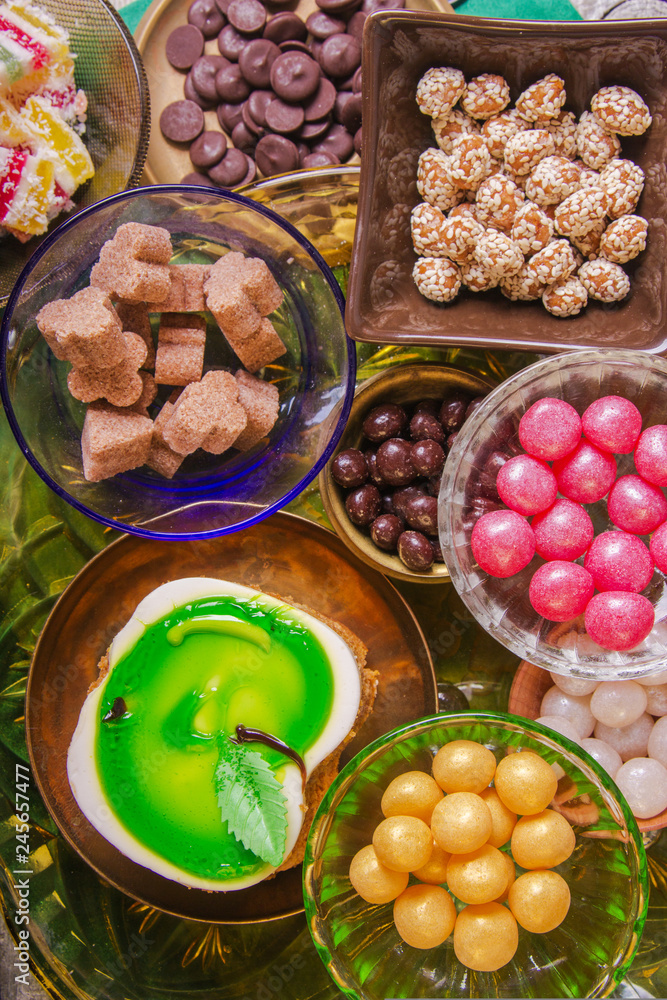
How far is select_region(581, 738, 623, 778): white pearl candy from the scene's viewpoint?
1.36m

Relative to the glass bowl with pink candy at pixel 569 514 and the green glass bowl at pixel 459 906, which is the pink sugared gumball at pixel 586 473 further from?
the green glass bowl at pixel 459 906

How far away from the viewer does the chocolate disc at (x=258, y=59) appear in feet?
5.10

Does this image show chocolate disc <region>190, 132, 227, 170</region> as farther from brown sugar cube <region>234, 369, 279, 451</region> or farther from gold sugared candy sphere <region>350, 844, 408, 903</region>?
gold sugared candy sphere <region>350, 844, 408, 903</region>

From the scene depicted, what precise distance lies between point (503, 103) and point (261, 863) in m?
1.48

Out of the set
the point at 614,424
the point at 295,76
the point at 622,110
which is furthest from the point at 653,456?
the point at 295,76

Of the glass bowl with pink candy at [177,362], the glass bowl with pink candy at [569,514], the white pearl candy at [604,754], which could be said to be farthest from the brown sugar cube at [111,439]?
the white pearl candy at [604,754]

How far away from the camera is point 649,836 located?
1476 millimetres

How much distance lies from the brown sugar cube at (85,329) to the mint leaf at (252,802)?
76 centimetres

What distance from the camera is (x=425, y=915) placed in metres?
1.13

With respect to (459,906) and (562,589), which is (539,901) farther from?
(562,589)

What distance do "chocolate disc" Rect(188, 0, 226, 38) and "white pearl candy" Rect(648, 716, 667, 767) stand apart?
1.78 meters

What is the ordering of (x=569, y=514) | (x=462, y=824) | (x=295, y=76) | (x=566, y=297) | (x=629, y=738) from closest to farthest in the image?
1. (x=462, y=824)
2. (x=569, y=514)
3. (x=566, y=297)
4. (x=629, y=738)
5. (x=295, y=76)

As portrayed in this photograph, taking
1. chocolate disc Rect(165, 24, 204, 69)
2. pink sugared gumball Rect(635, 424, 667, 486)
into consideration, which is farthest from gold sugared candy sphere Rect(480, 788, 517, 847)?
chocolate disc Rect(165, 24, 204, 69)

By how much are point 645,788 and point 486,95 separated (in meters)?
1.30
